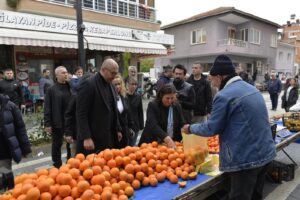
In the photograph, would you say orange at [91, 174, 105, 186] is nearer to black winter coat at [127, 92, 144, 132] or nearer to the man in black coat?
the man in black coat

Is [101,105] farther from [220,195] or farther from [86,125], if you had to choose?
[220,195]

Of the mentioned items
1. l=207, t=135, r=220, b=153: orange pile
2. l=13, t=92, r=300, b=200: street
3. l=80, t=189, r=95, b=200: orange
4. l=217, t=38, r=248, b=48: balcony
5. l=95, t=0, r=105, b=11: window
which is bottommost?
l=13, t=92, r=300, b=200: street

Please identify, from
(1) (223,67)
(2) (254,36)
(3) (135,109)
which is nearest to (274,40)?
(2) (254,36)

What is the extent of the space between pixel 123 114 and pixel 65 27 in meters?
8.84

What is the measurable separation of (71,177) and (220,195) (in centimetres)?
190

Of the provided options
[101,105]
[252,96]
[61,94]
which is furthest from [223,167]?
[61,94]

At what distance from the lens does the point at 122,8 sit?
51.4 ft

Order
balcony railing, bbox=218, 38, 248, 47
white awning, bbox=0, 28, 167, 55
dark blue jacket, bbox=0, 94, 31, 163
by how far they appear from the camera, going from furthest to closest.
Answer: balcony railing, bbox=218, 38, 248, 47
white awning, bbox=0, 28, 167, 55
dark blue jacket, bbox=0, 94, 31, 163

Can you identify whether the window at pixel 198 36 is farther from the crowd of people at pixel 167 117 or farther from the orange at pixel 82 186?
the orange at pixel 82 186

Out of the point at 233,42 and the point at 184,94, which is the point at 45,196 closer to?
the point at 184,94

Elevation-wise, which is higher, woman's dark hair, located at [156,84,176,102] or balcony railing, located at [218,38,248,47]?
balcony railing, located at [218,38,248,47]

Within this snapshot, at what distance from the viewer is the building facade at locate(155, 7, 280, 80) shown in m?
25.9

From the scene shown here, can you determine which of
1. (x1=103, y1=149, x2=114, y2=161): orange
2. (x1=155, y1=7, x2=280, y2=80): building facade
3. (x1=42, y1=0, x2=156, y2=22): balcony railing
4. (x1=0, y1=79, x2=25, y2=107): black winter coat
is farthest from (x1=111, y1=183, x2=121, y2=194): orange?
(x1=155, y1=7, x2=280, y2=80): building facade

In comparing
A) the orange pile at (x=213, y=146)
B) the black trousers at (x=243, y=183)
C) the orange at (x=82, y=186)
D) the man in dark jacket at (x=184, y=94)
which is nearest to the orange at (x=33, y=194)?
the orange at (x=82, y=186)
